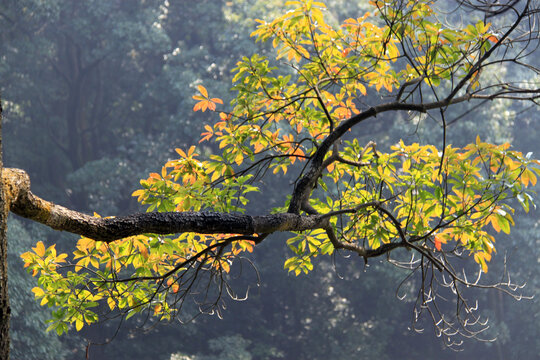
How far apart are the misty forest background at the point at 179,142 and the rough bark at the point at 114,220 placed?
7661mm

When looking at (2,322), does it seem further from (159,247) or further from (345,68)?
(345,68)

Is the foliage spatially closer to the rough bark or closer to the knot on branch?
the rough bark

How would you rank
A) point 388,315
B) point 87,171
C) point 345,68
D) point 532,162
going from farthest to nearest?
point 388,315, point 87,171, point 345,68, point 532,162

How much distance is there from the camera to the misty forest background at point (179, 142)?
372 inches

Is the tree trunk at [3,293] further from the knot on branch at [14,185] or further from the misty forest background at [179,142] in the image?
the misty forest background at [179,142]

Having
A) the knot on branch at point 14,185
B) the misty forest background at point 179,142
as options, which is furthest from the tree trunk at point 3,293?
the misty forest background at point 179,142

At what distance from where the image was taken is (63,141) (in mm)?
10766

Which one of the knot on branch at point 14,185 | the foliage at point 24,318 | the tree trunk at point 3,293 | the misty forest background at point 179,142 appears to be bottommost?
the tree trunk at point 3,293

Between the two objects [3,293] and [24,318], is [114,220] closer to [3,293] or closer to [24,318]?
[3,293]

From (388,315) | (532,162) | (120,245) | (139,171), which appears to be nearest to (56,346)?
(139,171)

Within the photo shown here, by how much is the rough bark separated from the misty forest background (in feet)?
25.1

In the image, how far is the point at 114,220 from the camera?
1253mm

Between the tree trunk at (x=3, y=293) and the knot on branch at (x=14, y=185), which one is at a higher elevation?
the knot on branch at (x=14, y=185)

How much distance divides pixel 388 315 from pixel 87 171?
18.2 ft
